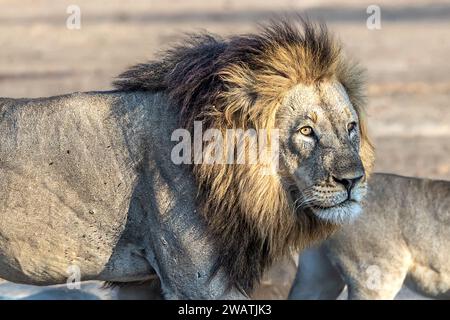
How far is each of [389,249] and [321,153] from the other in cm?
195

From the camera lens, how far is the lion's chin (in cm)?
526

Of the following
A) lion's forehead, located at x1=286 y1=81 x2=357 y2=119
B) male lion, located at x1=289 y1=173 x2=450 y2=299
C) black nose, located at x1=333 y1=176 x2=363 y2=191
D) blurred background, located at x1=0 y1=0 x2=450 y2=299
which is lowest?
blurred background, located at x1=0 y1=0 x2=450 y2=299

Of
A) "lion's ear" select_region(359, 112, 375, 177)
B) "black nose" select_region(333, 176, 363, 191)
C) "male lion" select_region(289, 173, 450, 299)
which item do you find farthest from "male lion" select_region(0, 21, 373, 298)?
"male lion" select_region(289, 173, 450, 299)

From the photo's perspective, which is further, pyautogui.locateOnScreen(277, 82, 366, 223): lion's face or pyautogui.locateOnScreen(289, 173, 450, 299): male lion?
pyautogui.locateOnScreen(289, 173, 450, 299): male lion

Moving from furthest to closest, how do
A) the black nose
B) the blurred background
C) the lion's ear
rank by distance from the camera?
the blurred background → the lion's ear → the black nose

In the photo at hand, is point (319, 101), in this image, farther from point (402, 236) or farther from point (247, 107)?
point (402, 236)

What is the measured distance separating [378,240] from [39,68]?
12.0 meters

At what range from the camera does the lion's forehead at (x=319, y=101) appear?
5.34 m

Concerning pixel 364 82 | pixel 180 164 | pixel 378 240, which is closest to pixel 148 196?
pixel 180 164

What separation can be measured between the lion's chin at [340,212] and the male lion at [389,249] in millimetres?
1681

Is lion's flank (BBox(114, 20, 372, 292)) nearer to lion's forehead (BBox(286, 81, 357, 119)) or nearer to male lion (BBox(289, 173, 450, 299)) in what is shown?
lion's forehead (BBox(286, 81, 357, 119))

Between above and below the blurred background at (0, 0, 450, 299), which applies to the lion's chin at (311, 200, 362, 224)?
above

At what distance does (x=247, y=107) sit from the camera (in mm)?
5285

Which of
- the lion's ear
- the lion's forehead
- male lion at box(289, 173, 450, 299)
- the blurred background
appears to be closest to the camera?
the lion's forehead
